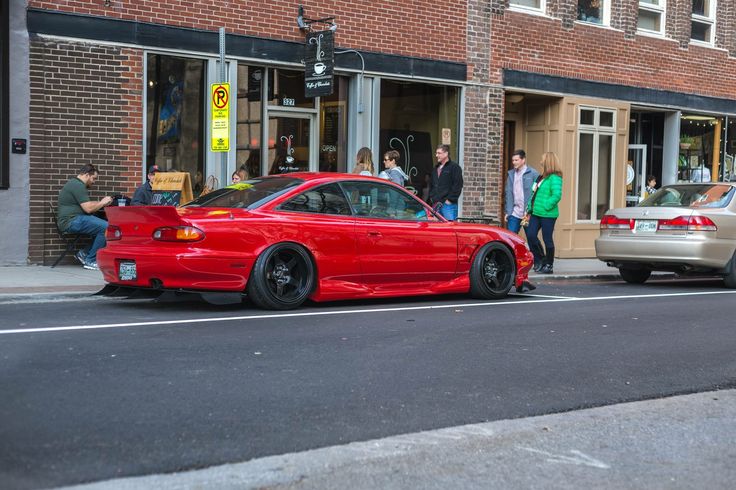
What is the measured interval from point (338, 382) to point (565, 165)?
13.9 metres

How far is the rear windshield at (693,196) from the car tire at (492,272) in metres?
3.61

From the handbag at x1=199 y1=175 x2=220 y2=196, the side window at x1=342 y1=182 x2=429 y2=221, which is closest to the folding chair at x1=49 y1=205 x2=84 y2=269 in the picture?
the handbag at x1=199 y1=175 x2=220 y2=196

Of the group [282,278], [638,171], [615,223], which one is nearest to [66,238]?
[282,278]

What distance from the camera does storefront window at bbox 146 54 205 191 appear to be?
45.8ft

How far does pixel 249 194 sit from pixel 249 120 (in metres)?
5.51

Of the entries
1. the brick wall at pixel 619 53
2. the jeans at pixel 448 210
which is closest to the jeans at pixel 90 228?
the jeans at pixel 448 210

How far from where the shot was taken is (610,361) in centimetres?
716

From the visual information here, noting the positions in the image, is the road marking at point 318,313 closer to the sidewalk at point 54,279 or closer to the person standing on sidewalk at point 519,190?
the sidewalk at point 54,279

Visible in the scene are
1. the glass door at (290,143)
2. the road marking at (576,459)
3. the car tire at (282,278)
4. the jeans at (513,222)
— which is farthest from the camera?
the jeans at (513,222)

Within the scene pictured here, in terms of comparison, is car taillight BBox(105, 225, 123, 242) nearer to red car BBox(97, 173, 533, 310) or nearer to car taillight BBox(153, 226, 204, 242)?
red car BBox(97, 173, 533, 310)

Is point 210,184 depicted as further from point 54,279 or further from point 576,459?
point 576,459

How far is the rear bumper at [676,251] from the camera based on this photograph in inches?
512

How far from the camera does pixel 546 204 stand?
1502 centimetres

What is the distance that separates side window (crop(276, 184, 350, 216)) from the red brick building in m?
3.49
